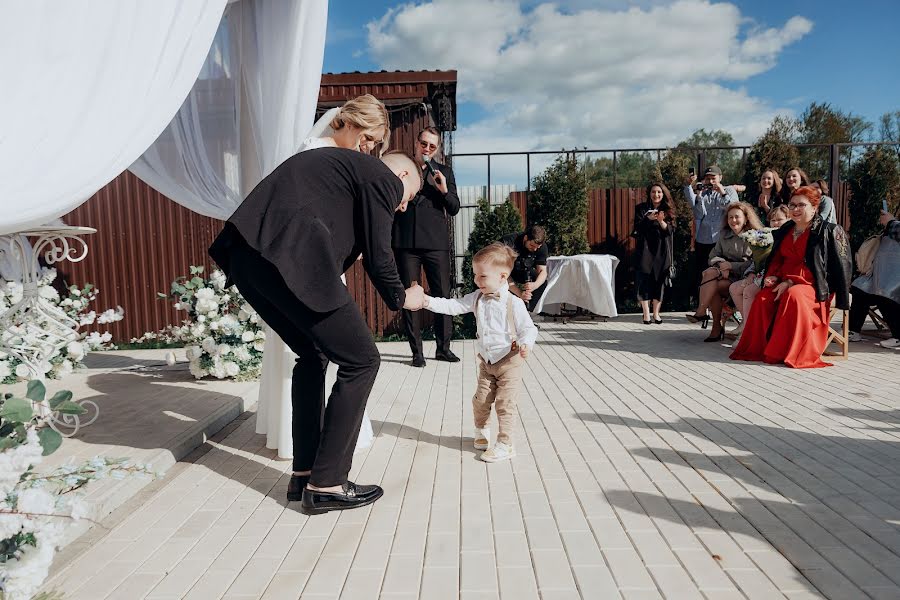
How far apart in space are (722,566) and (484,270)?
1.88 m

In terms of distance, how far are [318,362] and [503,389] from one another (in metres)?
1.14

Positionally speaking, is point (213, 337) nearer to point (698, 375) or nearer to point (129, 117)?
point (129, 117)

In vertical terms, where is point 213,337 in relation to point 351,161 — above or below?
below

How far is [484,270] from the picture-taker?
3.64 m

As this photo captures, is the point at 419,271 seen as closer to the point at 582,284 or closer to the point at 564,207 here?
the point at 582,284

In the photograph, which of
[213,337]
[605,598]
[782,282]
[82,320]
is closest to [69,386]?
[82,320]

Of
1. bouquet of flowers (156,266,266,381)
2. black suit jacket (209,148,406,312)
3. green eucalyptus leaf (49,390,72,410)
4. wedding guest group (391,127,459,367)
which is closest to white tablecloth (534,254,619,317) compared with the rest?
wedding guest group (391,127,459,367)

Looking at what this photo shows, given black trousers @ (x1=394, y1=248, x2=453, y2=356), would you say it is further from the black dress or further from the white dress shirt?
the black dress

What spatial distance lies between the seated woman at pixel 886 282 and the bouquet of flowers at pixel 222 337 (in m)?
6.62

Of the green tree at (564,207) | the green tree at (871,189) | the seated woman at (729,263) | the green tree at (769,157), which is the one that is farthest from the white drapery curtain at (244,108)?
the green tree at (871,189)

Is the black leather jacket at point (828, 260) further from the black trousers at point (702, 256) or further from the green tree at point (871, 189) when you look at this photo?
the green tree at point (871, 189)

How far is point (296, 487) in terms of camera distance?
3.09 m

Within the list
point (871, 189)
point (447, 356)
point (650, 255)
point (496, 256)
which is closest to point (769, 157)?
point (871, 189)

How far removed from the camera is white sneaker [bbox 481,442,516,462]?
3633 mm
